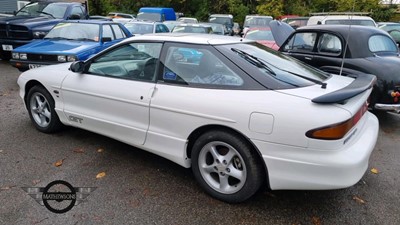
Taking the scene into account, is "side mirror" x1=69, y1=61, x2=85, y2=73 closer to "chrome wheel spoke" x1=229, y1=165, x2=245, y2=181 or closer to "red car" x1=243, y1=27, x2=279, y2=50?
"chrome wheel spoke" x1=229, y1=165, x2=245, y2=181

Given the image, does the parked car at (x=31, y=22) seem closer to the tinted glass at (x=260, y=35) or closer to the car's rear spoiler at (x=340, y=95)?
the tinted glass at (x=260, y=35)

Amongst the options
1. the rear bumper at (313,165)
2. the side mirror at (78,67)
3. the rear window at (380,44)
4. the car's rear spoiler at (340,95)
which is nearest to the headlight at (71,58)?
the side mirror at (78,67)

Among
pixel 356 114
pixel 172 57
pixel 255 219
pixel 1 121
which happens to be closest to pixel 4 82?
pixel 1 121

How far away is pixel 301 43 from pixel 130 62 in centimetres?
421

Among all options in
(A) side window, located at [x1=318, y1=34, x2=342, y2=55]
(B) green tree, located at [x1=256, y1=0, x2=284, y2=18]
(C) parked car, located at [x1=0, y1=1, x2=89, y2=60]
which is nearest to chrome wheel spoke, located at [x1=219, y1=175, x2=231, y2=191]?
(A) side window, located at [x1=318, y1=34, x2=342, y2=55]

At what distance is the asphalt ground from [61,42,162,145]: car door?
0.38 metres

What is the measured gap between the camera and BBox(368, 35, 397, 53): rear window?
5.87 m

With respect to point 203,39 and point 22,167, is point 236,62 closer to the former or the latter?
point 203,39

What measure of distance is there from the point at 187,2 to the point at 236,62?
3464 cm

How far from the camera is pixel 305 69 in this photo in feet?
11.3

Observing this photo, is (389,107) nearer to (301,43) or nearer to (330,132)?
(301,43)

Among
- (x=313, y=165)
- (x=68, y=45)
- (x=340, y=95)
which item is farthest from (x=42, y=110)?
(x=340, y=95)

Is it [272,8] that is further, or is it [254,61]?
[272,8]

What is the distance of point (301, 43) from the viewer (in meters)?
6.66
